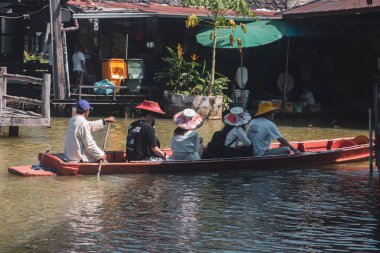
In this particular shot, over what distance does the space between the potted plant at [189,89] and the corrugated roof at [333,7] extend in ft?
10.5

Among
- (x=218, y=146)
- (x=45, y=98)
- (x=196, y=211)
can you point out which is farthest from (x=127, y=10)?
(x=196, y=211)

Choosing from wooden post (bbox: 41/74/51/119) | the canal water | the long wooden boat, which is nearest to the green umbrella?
wooden post (bbox: 41/74/51/119)

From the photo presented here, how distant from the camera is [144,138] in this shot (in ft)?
45.9

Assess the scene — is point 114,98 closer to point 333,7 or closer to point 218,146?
point 333,7

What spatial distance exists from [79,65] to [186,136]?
12.1m

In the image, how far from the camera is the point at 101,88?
81.4ft

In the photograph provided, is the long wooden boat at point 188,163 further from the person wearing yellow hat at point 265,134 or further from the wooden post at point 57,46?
the wooden post at point 57,46

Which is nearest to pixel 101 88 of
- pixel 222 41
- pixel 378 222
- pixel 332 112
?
pixel 222 41

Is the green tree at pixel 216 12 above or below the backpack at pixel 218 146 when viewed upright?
above

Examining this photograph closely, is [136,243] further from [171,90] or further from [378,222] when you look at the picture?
[171,90]

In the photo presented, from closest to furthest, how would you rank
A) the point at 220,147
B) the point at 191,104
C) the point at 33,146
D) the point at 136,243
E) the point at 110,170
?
the point at 136,243, the point at 110,170, the point at 220,147, the point at 33,146, the point at 191,104

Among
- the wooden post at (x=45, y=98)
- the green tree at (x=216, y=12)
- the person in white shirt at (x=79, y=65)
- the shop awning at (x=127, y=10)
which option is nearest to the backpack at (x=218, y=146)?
the wooden post at (x=45, y=98)

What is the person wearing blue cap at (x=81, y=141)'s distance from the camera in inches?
538

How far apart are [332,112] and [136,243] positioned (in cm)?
1772
